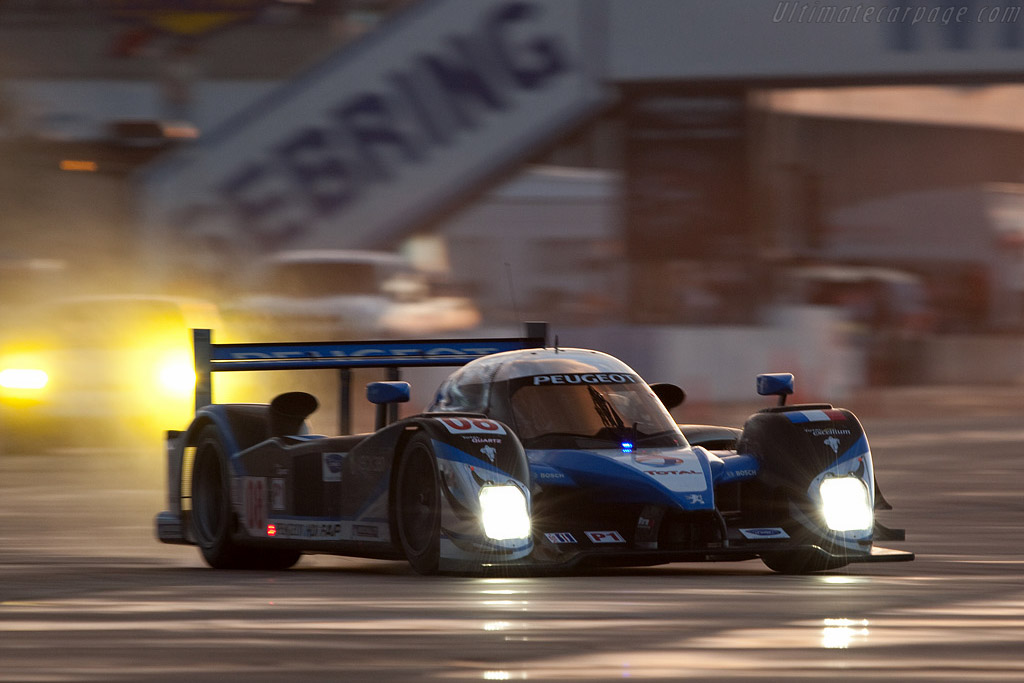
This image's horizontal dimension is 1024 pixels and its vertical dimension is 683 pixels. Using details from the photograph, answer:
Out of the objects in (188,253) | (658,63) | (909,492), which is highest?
(658,63)

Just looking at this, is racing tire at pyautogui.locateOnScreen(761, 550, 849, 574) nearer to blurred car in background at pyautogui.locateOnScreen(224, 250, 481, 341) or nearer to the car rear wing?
the car rear wing

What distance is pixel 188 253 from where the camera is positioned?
30453 millimetres

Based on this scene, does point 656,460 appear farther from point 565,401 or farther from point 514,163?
point 514,163

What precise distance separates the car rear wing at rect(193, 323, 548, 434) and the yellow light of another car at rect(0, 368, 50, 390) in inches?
331

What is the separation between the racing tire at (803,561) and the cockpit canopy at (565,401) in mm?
706

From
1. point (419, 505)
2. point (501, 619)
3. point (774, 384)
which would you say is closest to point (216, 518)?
point (419, 505)

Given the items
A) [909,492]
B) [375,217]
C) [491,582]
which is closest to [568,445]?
[491,582]

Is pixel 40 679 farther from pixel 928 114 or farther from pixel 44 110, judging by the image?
pixel 928 114

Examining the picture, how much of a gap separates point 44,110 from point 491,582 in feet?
88.5

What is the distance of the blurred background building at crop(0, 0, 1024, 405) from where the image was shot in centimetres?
2767

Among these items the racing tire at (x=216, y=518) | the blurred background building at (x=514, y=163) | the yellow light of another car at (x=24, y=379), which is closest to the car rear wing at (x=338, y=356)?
the racing tire at (x=216, y=518)

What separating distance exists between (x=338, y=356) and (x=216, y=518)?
116cm

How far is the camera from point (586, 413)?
9.88m

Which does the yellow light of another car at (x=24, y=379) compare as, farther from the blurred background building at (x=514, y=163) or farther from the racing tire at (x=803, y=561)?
the racing tire at (x=803, y=561)
